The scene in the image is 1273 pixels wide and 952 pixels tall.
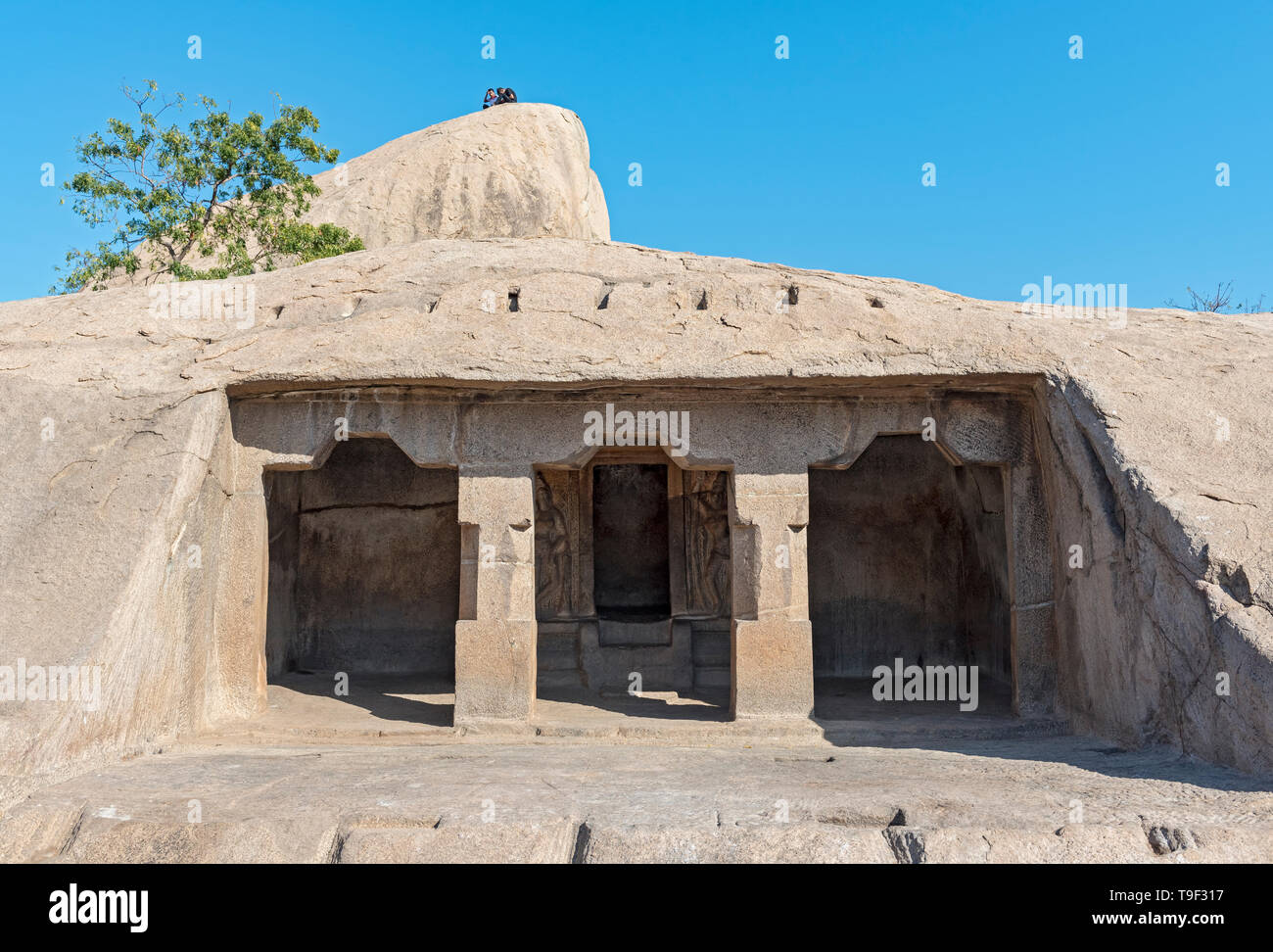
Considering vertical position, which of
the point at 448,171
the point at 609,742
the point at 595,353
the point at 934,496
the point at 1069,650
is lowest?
the point at 609,742

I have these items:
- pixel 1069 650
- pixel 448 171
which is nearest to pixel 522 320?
pixel 1069 650

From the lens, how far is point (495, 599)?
273 inches

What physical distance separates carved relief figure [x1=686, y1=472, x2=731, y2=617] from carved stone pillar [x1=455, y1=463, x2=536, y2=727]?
3.03m

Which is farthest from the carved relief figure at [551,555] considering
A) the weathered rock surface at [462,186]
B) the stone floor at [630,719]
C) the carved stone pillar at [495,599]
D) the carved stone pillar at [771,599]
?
the weathered rock surface at [462,186]

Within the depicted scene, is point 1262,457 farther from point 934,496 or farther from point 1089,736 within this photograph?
point 934,496

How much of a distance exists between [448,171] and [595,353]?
1458cm

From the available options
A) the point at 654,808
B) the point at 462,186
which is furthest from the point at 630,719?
the point at 462,186

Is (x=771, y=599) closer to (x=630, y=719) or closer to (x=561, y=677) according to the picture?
(x=630, y=719)

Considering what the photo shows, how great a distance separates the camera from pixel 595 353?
680 cm

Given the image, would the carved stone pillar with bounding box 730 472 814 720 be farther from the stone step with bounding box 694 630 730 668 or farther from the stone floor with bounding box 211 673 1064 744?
the stone step with bounding box 694 630 730 668

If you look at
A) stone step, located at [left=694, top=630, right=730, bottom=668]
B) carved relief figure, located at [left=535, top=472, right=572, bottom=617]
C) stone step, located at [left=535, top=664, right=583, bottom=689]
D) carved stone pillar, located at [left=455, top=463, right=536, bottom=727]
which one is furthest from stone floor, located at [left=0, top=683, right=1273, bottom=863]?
carved relief figure, located at [left=535, top=472, right=572, bottom=617]

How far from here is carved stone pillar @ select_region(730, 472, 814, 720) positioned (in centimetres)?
682

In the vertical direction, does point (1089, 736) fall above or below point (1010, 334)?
below

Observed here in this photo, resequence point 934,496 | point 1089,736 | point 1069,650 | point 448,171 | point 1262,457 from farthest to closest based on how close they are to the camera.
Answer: point 448,171
point 934,496
point 1069,650
point 1089,736
point 1262,457
